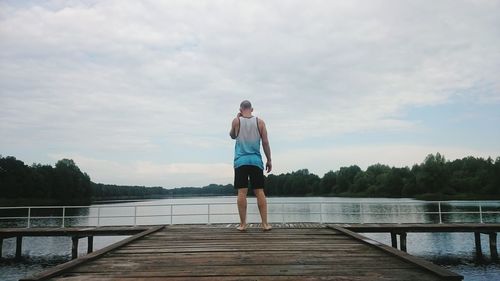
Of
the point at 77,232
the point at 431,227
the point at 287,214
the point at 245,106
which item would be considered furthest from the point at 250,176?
the point at 287,214

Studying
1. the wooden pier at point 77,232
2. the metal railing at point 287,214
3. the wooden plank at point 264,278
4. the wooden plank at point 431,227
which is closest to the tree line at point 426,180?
the metal railing at point 287,214

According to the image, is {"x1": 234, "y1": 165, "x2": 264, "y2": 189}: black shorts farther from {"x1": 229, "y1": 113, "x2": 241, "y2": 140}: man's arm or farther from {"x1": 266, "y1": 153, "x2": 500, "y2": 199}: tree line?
{"x1": 266, "y1": 153, "x2": 500, "y2": 199}: tree line

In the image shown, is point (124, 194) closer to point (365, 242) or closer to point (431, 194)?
point (431, 194)

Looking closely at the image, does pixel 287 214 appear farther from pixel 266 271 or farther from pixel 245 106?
pixel 266 271

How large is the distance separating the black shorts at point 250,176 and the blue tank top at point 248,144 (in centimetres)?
7

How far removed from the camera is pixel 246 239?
4555 millimetres

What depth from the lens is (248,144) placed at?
18.1 feet

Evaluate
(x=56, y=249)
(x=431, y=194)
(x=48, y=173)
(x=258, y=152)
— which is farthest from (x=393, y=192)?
(x=258, y=152)

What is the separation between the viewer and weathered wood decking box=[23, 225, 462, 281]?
101 inches

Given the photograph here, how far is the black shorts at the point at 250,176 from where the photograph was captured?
5.41 meters

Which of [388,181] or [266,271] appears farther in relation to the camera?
[388,181]

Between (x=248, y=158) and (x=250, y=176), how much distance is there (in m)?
0.25

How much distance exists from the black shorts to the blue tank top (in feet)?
0.23

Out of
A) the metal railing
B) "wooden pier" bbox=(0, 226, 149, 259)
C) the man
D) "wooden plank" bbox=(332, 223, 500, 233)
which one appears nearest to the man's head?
the man
